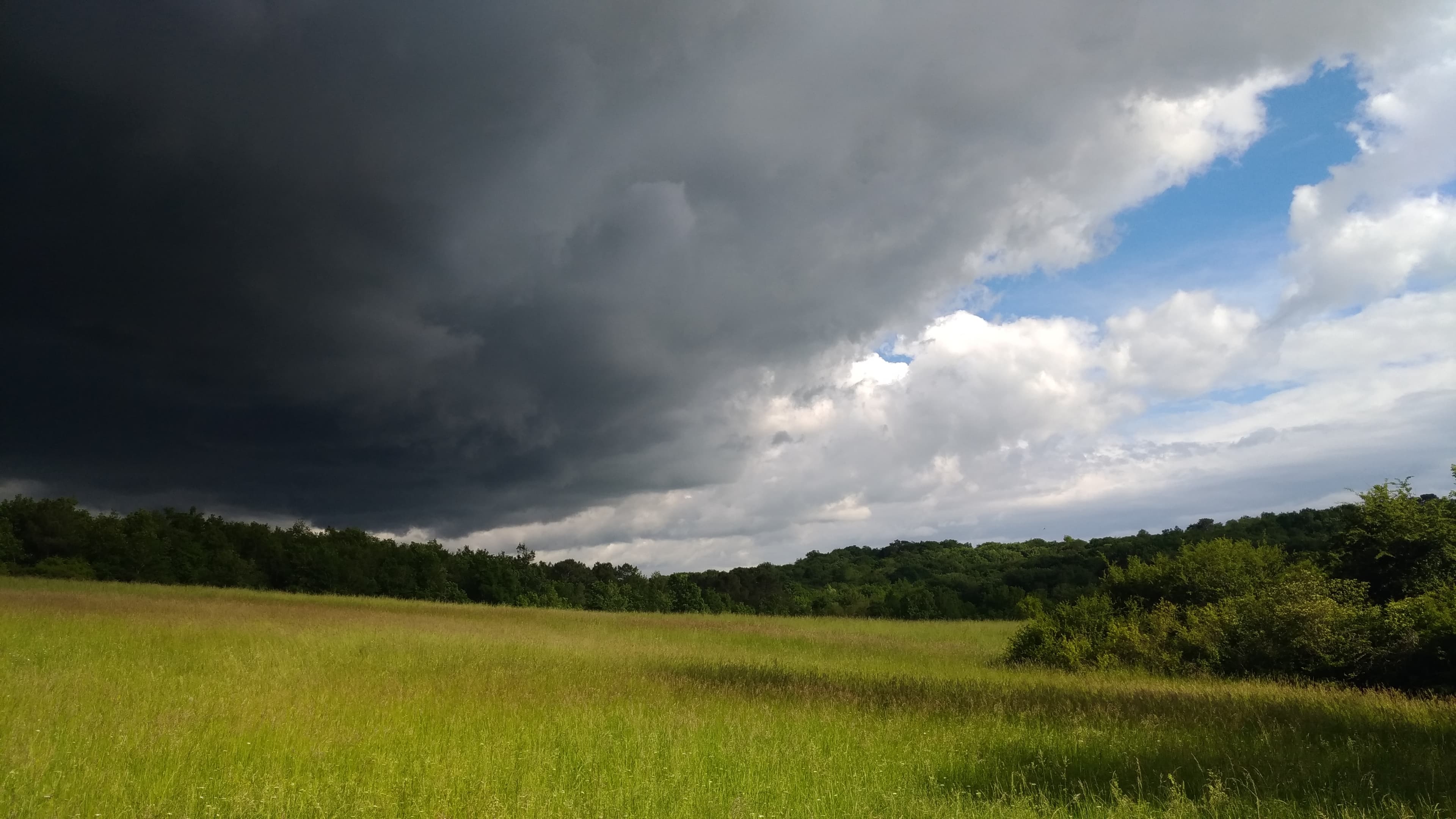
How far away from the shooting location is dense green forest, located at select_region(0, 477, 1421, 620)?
58.4 metres

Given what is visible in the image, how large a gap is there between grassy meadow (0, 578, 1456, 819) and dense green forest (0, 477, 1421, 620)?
110 feet

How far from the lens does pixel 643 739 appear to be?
9.66 m

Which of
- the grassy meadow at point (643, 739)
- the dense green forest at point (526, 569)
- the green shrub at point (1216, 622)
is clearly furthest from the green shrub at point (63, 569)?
the green shrub at point (1216, 622)

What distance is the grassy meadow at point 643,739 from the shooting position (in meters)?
6.98

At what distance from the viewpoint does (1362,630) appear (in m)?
17.8

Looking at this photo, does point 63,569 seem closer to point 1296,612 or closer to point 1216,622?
point 1216,622

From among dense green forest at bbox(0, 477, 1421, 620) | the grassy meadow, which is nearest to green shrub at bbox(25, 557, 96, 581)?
dense green forest at bbox(0, 477, 1421, 620)

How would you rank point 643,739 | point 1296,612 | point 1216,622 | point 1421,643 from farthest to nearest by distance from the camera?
point 1216,622 → point 1296,612 → point 1421,643 → point 643,739

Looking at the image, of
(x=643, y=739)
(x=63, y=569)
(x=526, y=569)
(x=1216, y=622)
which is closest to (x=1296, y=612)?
(x=1216, y=622)

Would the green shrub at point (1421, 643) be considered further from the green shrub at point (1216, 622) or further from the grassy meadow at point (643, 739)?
the grassy meadow at point (643, 739)

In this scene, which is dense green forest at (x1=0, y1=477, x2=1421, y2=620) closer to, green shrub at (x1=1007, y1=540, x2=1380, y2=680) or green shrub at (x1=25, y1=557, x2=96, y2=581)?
green shrub at (x1=25, y1=557, x2=96, y2=581)

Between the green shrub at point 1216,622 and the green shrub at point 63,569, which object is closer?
the green shrub at point 1216,622

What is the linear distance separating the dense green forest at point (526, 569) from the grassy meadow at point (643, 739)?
1323 inches

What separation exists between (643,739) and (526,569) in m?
83.8
